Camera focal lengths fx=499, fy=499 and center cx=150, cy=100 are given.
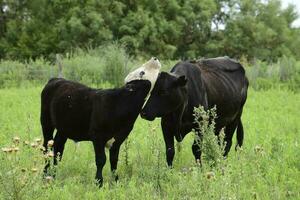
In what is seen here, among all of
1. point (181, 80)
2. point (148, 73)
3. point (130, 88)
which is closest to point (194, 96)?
point (181, 80)

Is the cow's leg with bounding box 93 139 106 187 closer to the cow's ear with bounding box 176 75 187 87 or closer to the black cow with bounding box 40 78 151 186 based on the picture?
the black cow with bounding box 40 78 151 186

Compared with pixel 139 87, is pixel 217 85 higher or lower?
lower

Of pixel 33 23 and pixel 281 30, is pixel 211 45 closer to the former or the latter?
pixel 281 30

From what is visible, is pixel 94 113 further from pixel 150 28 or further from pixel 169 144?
pixel 150 28

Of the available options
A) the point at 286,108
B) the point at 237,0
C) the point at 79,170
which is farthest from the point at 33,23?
the point at 79,170

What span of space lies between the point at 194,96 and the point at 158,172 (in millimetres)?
1568

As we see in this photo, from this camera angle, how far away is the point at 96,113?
19.9 ft

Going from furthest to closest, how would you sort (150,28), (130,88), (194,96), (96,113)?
(150,28)
(194,96)
(96,113)
(130,88)

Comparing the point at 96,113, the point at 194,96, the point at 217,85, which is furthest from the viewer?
the point at 217,85

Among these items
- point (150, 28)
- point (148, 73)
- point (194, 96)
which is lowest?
point (150, 28)

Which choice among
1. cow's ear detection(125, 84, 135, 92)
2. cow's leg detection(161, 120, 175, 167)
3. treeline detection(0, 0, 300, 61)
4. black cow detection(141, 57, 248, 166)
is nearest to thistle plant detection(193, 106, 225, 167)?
black cow detection(141, 57, 248, 166)

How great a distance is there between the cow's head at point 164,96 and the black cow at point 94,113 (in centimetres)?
17

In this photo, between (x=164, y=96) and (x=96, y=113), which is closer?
(x=96, y=113)

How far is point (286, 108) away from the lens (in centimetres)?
1451
